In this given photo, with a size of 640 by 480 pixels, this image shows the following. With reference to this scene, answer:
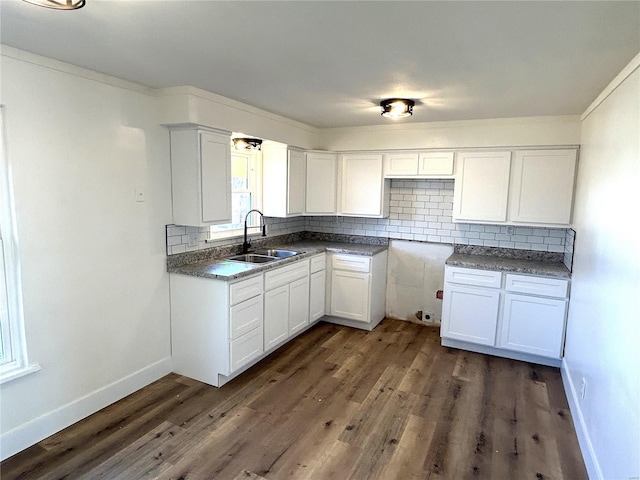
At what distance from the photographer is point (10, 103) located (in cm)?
207

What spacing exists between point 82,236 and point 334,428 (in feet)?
6.75

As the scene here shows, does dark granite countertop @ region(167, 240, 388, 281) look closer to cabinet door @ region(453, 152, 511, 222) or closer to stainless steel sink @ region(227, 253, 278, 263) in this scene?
stainless steel sink @ region(227, 253, 278, 263)

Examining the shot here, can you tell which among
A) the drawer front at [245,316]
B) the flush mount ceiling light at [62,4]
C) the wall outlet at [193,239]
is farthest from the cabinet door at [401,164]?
the flush mount ceiling light at [62,4]

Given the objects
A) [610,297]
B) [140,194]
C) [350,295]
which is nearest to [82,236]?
[140,194]

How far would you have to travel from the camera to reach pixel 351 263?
13.8 feet

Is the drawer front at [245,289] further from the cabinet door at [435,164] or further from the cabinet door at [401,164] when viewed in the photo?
the cabinet door at [435,164]

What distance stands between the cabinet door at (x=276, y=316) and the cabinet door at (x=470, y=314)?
157cm

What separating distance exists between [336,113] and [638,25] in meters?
2.27

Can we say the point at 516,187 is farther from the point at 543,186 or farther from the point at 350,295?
the point at 350,295

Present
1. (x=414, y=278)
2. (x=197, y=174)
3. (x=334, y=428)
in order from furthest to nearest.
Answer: (x=414, y=278)
(x=197, y=174)
(x=334, y=428)

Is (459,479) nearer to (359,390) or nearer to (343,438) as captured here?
(343,438)

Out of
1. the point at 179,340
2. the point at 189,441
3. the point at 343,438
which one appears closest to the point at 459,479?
the point at 343,438

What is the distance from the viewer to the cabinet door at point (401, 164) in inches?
159

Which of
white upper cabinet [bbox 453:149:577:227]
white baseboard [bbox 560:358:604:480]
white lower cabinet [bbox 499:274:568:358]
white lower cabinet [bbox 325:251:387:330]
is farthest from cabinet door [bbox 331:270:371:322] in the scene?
white baseboard [bbox 560:358:604:480]
